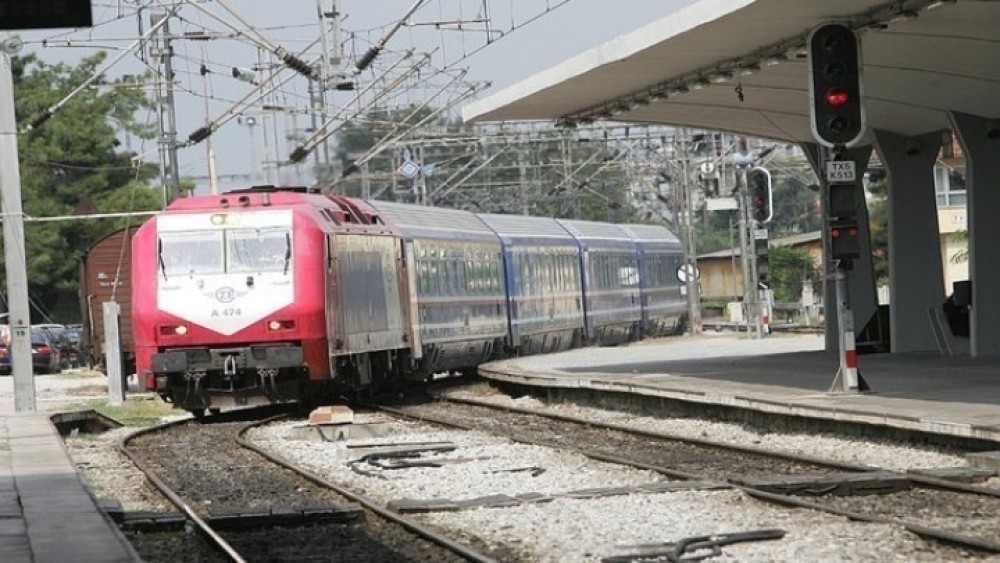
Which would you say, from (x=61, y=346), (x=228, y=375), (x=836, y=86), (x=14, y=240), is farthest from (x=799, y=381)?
(x=61, y=346)

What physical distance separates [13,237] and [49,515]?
16.3 metres

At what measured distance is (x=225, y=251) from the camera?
2538 centimetres

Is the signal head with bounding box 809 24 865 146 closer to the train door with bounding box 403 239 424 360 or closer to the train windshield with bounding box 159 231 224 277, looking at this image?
the train windshield with bounding box 159 231 224 277

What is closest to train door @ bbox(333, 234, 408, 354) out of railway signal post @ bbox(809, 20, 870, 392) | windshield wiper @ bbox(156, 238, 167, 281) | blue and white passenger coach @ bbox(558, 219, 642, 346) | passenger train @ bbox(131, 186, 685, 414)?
passenger train @ bbox(131, 186, 685, 414)

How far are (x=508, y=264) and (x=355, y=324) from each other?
1213 centimetres

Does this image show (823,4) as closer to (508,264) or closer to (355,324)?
(355,324)

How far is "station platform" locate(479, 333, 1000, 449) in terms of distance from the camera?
17109 millimetres

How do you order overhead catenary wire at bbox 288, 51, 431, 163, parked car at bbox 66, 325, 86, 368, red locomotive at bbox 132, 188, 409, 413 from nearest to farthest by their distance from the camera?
red locomotive at bbox 132, 188, 409, 413
overhead catenary wire at bbox 288, 51, 431, 163
parked car at bbox 66, 325, 86, 368

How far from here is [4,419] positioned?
26.3m

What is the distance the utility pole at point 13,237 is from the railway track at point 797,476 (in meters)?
7.33

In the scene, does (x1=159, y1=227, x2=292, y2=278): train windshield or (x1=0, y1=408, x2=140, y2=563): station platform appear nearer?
(x1=0, y1=408, x2=140, y2=563): station platform

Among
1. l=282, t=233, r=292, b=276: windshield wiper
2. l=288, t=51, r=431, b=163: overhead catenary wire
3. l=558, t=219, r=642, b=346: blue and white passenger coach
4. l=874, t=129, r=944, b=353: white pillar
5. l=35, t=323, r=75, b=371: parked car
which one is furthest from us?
l=35, t=323, r=75, b=371: parked car

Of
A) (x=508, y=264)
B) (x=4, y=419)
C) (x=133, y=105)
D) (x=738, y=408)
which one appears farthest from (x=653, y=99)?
(x=133, y=105)

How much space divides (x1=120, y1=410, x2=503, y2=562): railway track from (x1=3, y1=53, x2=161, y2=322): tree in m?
55.6
